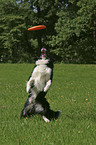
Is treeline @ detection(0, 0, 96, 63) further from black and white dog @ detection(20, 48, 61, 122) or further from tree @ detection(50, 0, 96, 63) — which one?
black and white dog @ detection(20, 48, 61, 122)

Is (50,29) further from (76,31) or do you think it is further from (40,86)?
(40,86)

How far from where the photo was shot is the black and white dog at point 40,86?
6.06 metres

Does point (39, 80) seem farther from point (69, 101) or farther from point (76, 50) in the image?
point (76, 50)

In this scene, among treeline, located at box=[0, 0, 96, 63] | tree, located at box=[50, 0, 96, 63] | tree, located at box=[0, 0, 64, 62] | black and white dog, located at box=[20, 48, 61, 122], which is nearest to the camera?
black and white dog, located at box=[20, 48, 61, 122]

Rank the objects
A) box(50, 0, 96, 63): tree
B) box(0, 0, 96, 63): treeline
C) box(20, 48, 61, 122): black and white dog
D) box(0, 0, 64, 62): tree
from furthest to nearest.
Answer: box(0, 0, 64, 62): tree, box(0, 0, 96, 63): treeline, box(50, 0, 96, 63): tree, box(20, 48, 61, 122): black and white dog

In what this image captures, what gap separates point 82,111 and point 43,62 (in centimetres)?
241

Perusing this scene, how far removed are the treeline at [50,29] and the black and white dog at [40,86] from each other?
30107mm

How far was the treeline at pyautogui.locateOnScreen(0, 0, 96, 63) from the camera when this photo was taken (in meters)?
37.8

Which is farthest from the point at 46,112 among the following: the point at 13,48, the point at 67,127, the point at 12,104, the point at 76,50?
the point at 13,48

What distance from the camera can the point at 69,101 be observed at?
31.0 ft

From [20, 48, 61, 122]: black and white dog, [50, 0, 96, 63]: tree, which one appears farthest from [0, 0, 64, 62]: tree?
[20, 48, 61, 122]: black and white dog

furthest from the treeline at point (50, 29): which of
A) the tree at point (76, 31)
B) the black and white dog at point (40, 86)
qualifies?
the black and white dog at point (40, 86)

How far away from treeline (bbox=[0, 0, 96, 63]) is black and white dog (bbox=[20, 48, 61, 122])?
30107 millimetres

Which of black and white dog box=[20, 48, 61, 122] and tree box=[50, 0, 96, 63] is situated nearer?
black and white dog box=[20, 48, 61, 122]
